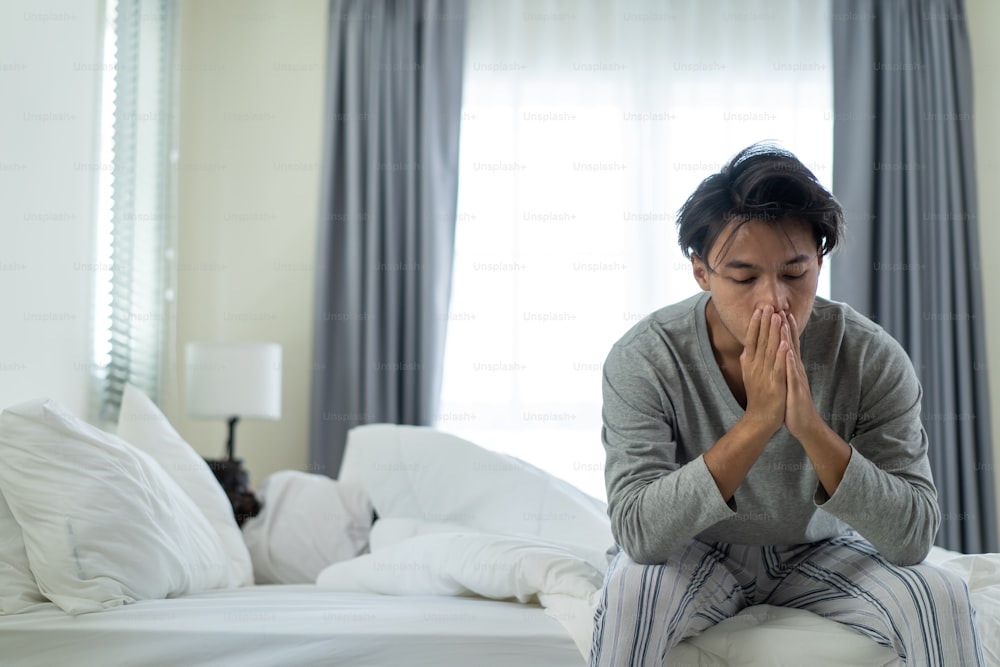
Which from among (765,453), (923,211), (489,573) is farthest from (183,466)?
(923,211)

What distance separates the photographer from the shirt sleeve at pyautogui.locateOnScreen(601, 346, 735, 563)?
4.57 feet

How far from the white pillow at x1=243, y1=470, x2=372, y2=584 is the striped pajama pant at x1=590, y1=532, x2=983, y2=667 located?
1205 mm

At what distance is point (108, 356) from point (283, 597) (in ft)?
4.58

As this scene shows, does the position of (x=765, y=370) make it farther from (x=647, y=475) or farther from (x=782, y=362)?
(x=647, y=475)

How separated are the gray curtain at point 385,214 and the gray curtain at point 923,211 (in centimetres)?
163

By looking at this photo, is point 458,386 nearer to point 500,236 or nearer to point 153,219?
point 500,236

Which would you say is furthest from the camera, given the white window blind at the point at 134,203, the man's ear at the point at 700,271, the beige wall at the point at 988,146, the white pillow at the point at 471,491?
the beige wall at the point at 988,146

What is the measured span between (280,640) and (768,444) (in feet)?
2.99

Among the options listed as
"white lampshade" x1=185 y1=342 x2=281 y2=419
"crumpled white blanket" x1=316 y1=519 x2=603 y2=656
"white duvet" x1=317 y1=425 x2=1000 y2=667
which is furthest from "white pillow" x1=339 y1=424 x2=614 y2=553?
"white lampshade" x1=185 y1=342 x2=281 y2=419

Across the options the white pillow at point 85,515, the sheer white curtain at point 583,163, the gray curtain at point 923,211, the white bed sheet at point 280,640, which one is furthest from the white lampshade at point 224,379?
the gray curtain at point 923,211

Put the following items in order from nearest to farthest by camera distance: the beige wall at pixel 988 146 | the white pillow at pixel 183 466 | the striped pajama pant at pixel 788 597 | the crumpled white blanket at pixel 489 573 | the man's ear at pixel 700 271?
the striped pajama pant at pixel 788 597 → the man's ear at pixel 700 271 → the crumpled white blanket at pixel 489 573 → the white pillow at pixel 183 466 → the beige wall at pixel 988 146

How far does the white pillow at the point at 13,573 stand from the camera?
1741 mm

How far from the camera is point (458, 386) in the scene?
388 centimetres

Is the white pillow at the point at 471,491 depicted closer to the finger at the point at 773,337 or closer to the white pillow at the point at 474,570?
the white pillow at the point at 474,570
